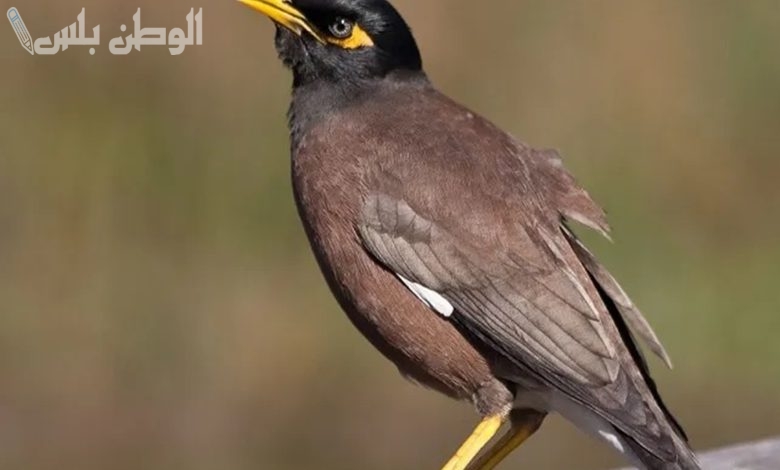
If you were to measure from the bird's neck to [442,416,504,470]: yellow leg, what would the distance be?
107cm

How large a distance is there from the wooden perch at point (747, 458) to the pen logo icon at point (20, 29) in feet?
16.0

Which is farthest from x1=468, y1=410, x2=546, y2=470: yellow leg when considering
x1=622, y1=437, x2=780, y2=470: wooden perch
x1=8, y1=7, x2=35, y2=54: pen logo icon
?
x1=8, y1=7, x2=35, y2=54: pen logo icon

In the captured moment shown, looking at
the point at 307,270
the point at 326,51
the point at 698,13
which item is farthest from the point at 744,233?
the point at 326,51

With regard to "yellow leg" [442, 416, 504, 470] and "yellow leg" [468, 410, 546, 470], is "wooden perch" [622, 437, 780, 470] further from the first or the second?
"yellow leg" [442, 416, 504, 470]

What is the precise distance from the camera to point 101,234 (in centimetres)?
1188

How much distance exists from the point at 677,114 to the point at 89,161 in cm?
305

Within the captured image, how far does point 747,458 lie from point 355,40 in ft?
6.10

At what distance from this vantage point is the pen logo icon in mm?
11867

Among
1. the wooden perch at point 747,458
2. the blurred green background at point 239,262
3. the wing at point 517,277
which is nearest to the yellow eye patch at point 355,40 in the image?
the wing at point 517,277

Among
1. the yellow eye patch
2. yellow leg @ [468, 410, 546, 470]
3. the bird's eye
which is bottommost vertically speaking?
yellow leg @ [468, 410, 546, 470]

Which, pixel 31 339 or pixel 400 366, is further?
pixel 31 339

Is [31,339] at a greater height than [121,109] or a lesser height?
lesser

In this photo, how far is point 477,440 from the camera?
24.4ft

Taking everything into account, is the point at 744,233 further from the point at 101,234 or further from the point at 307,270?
the point at 101,234
